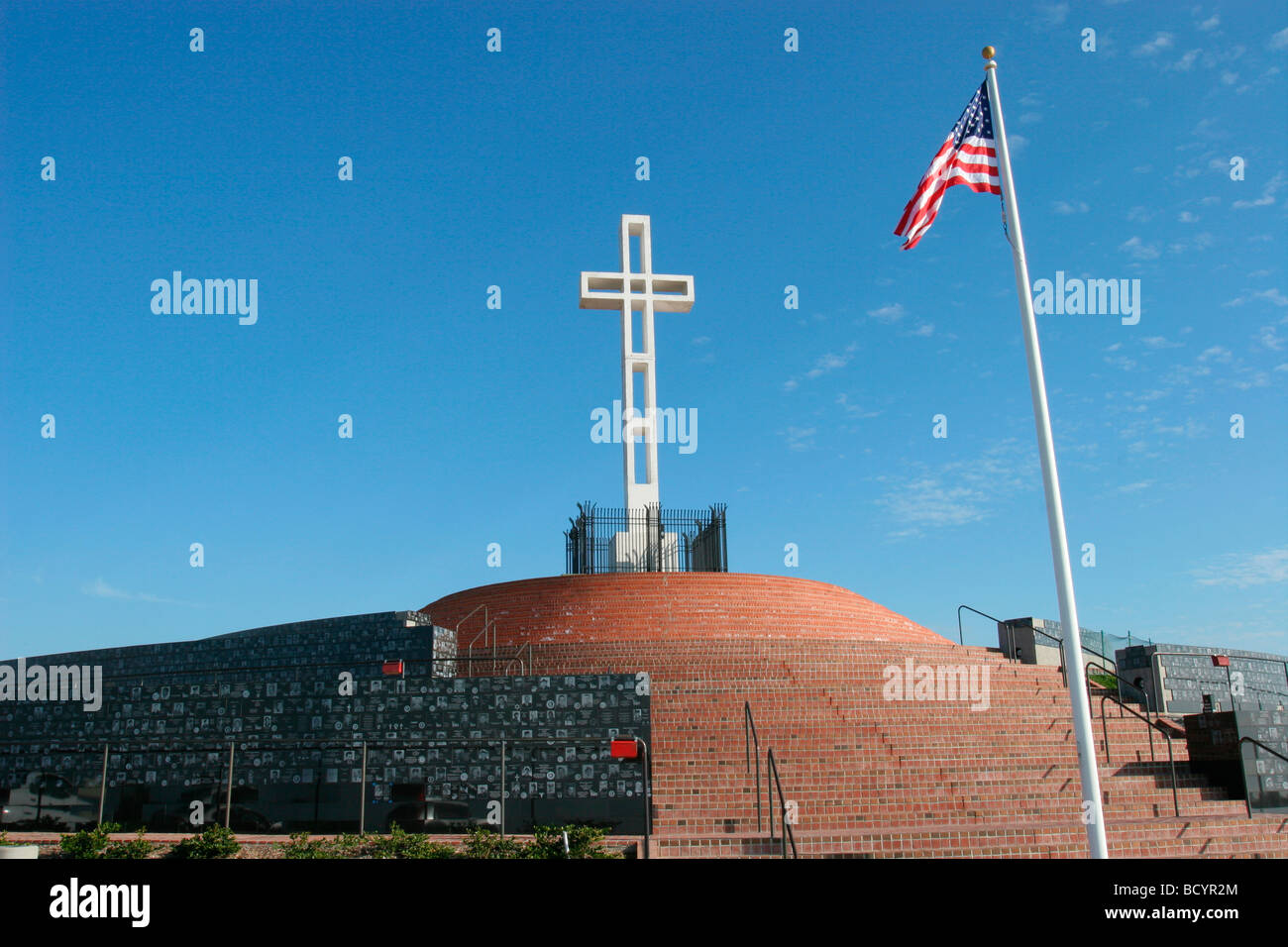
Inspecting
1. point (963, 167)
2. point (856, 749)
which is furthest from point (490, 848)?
point (963, 167)

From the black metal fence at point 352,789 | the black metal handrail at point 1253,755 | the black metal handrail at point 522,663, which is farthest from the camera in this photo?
the black metal handrail at point 522,663

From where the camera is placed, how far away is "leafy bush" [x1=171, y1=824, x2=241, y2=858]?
8945mm

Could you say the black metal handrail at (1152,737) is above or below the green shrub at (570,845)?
above

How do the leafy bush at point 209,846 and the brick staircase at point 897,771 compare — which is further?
the brick staircase at point 897,771

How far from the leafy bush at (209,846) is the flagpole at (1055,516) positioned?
718 cm

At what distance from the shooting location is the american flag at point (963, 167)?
902 cm

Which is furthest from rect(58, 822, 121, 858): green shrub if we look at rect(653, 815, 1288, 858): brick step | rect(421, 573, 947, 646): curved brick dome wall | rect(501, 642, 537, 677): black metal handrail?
rect(421, 573, 947, 646): curved brick dome wall

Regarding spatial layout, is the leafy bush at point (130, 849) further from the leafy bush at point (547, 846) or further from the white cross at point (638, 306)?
the white cross at point (638, 306)

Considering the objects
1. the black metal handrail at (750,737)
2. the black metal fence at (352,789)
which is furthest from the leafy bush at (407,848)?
the black metal handrail at (750,737)

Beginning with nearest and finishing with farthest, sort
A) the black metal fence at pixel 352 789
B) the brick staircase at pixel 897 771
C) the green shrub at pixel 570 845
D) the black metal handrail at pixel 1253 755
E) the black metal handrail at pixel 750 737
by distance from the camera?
the green shrub at pixel 570 845 < the brick staircase at pixel 897 771 < the black metal handrail at pixel 750 737 < the black metal fence at pixel 352 789 < the black metal handrail at pixel 1253 755

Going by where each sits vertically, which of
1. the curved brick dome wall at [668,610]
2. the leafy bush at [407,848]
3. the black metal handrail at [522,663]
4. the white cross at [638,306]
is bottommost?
the leafy bush at [407,848]

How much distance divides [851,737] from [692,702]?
1850 mm

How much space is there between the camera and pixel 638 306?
2030 cm

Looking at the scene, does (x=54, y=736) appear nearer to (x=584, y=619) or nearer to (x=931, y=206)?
(x=584, y=619)
